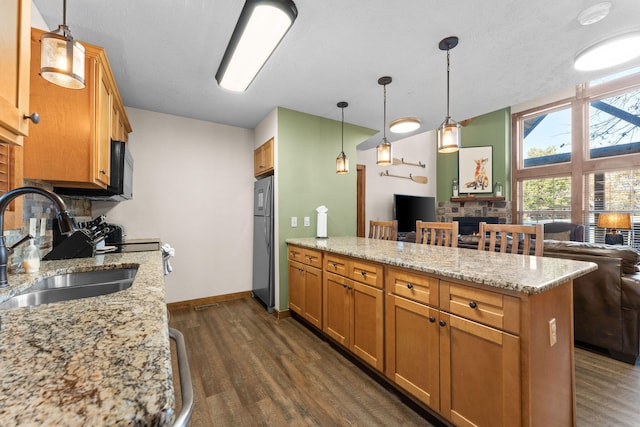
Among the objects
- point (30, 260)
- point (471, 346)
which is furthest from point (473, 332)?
point (30, 260)

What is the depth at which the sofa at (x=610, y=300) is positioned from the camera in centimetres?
211

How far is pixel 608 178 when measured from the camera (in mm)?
5188

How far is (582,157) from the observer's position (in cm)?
547

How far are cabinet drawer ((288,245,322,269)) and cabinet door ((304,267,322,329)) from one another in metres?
0.06

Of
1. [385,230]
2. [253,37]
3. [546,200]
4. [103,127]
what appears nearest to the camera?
[253,37]

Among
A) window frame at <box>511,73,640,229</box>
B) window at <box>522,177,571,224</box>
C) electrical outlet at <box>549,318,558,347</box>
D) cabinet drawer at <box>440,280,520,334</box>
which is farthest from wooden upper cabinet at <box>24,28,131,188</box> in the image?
window at <box>522,177,571,224</box>

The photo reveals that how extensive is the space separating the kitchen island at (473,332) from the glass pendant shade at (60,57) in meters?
1.83

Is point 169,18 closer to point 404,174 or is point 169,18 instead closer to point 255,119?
point 255,119

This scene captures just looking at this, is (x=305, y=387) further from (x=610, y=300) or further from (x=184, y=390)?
(x=610, y=300)

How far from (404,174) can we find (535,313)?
5.18 metres

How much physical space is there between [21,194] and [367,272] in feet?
6.17

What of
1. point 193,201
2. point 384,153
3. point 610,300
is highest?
point 384,153

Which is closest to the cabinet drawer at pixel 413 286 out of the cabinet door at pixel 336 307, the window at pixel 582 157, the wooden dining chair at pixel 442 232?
the cabinet door at pixel 336 307

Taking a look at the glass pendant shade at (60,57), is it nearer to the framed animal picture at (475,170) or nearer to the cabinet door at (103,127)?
the cabinet door at (103,127)
